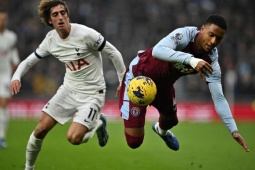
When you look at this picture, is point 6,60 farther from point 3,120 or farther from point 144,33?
point 144,33

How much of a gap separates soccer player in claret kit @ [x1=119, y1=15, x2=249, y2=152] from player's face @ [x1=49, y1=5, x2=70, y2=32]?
1.17 meters

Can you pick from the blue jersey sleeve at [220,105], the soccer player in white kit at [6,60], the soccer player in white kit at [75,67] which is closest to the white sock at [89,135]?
the soccer player in white kit at [75,67]

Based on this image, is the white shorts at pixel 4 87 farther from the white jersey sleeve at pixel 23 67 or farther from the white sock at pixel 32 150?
the white sock at pixel 32 150

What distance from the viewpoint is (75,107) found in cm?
810

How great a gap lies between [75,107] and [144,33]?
15.5 m

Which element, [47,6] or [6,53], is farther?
[6,53]

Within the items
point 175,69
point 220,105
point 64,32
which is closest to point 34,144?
point 64,32

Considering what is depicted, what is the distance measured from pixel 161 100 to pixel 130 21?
15.8m

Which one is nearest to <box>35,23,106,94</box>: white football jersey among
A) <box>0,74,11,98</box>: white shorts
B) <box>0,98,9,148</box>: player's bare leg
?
<box>0,98,9,148</box>: player's bare leg

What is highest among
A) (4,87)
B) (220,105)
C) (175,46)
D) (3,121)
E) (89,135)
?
(175,46)

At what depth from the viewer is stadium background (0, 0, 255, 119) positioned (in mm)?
20891

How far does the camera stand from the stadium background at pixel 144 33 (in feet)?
68.5

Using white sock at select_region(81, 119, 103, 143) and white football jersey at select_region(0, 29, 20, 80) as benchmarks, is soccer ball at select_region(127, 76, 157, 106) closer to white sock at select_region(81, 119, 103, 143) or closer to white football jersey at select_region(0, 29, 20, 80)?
white sock at select_region(81, 119, 103, 143)

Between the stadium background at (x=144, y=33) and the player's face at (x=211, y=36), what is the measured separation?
1281 cm
